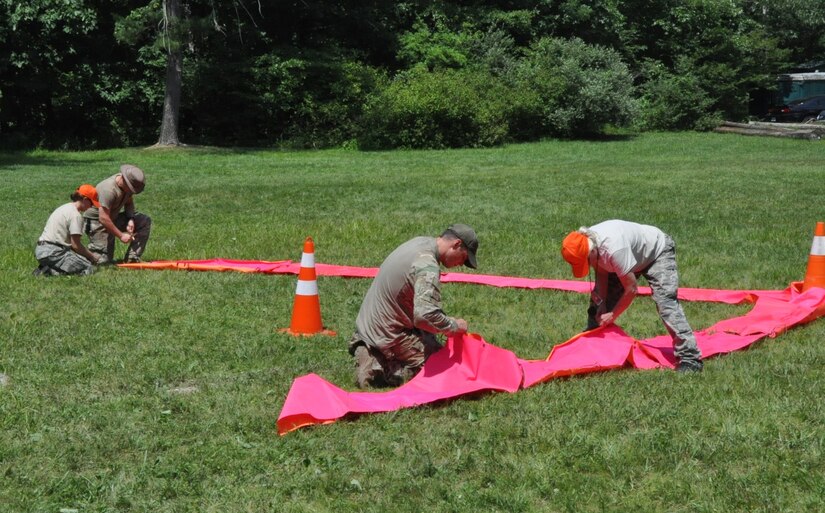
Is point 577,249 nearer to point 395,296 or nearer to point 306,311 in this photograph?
point 395,296

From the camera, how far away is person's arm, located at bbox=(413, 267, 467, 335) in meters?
6.48

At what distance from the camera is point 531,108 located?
33781mm

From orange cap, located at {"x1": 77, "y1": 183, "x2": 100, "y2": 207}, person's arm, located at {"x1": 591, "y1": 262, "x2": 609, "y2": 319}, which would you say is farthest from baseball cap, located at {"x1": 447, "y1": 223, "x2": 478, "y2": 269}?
orange cap, located at {"x1": 77, "y1": 183, "x2": 100, "y2": 207}

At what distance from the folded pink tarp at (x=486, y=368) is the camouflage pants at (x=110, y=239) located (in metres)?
6.31

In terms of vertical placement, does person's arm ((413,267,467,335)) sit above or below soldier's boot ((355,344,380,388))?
above

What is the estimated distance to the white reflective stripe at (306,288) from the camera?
8.46 m

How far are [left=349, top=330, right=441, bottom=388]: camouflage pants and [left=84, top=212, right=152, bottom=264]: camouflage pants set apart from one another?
5633 millimetres

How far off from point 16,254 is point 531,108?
2366cm

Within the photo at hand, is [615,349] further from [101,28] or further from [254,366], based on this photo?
[101,28]

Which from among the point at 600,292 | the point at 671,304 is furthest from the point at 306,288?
the point at 671,304

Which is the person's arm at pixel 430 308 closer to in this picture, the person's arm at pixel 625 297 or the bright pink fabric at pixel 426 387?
the bright pink fabric at pixel 426 387

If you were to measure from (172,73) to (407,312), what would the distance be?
26549 millimetres

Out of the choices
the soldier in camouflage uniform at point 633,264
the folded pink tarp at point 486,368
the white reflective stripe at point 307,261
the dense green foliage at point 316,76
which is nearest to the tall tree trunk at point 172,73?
the dense green foliage at point 316,76

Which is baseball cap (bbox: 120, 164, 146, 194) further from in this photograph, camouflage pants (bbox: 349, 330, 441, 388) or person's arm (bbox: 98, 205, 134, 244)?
camouflage pants (bbox: 349, 330, 441, 388)
